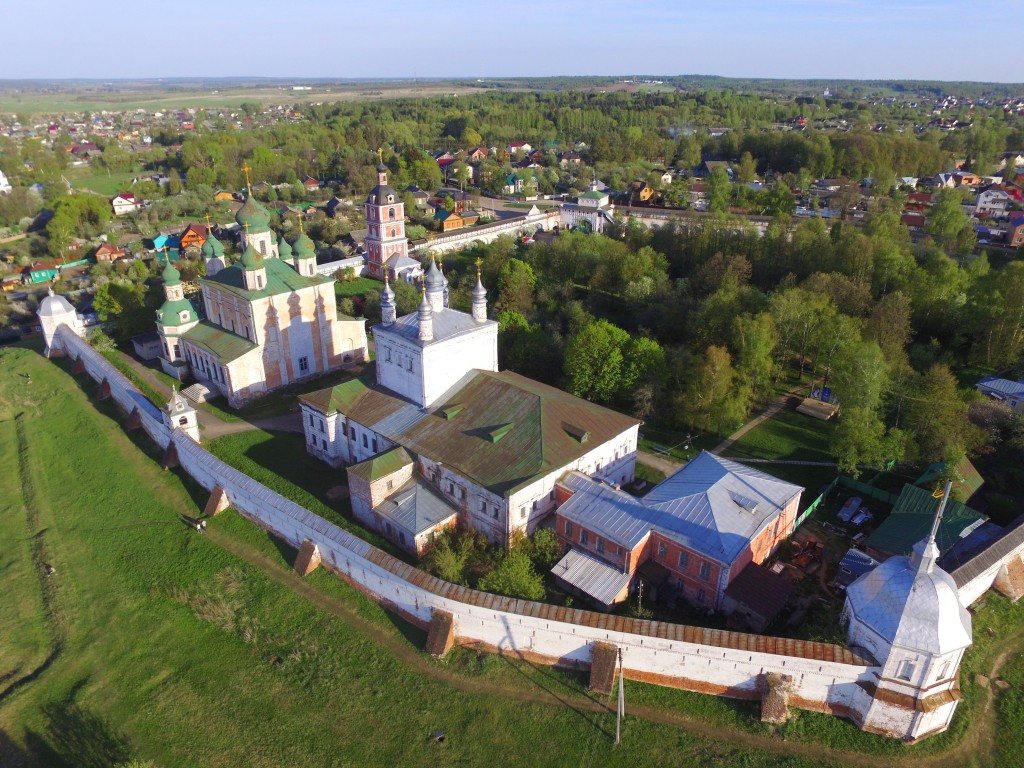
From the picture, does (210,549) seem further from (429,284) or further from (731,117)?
(731,117)

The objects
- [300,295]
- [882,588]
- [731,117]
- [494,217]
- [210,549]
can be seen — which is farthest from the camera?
[731,117]

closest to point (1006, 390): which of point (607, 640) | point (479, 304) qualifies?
point (479, 304)

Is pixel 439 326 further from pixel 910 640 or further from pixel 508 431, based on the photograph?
pixel 910 640

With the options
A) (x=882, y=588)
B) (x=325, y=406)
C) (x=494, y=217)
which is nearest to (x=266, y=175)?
(x=494, y=217)

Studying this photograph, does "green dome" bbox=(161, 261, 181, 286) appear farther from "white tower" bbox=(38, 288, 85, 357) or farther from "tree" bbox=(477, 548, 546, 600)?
"tree" bbox=(477, 548, 546, 600)

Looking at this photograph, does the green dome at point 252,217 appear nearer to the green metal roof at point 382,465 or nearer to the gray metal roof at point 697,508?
the green metal roof at point 382,465
